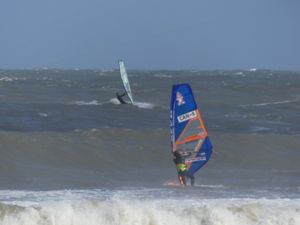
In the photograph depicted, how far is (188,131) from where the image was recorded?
11773mm

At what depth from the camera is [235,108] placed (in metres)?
31.5

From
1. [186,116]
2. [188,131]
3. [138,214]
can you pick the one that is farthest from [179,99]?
[138,214]

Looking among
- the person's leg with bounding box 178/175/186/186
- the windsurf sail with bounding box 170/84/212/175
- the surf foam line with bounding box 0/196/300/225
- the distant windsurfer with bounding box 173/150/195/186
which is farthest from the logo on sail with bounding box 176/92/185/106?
the surf foam line with bounding box 0/196/300/225

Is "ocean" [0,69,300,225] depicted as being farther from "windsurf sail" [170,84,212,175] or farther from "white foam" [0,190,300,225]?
"windsurf sail" [170,84,212,175]

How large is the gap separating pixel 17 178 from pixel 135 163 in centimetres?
330

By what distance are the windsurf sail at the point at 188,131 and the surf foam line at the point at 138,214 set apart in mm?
2903

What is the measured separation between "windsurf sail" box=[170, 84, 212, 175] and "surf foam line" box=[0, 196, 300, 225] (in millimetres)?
2903

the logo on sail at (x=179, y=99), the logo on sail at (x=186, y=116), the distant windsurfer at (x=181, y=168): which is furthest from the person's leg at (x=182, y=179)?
the logo on sail at (x=179, y=99)

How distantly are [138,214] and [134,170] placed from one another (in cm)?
634

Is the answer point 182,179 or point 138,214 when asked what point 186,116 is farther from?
point 138,214

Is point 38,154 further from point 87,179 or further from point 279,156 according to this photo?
point 279,156

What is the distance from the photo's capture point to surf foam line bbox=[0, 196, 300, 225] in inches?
323

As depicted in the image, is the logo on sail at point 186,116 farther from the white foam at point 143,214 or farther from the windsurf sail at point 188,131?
the white foam at point 143,214

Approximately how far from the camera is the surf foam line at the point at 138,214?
821cm
